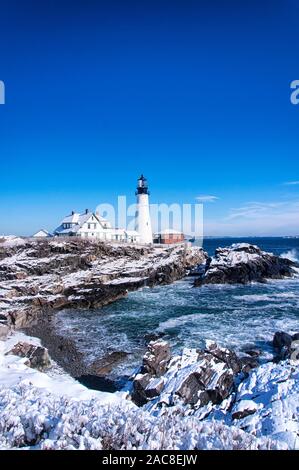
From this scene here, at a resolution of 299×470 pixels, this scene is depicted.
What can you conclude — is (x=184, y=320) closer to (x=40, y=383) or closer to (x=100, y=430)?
(x=40, y=383)

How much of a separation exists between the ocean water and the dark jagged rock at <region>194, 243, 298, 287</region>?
164 inches

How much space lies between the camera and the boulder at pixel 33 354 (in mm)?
20828

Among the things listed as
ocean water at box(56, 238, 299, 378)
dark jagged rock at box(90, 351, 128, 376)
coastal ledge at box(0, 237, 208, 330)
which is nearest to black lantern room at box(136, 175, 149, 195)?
coastal ledge at box(0, 237, 208, 330)

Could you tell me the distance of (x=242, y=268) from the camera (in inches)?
1991

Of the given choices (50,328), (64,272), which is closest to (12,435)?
(50,328)

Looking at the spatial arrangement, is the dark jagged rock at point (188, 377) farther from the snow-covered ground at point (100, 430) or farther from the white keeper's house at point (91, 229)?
the white keeper's house at point (91, 229)

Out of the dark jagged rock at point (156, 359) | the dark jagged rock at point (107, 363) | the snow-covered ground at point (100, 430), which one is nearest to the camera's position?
the snow-covered ground at point (100, 430)

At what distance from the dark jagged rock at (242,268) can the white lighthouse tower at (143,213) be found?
18607mm

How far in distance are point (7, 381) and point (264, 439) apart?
9.37 m

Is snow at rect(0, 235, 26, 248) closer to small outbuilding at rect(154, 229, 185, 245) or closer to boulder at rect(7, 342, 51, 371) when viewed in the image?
boulder at rect(7, 342, 51, 371)

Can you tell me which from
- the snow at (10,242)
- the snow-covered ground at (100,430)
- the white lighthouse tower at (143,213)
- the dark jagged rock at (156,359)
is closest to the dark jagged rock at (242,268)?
the white lighthouse tower at (143,213)

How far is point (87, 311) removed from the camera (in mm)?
35375

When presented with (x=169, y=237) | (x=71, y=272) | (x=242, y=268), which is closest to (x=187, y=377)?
(x=71, y=272)

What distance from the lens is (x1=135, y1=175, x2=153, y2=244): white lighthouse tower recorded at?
67781 millimetres
